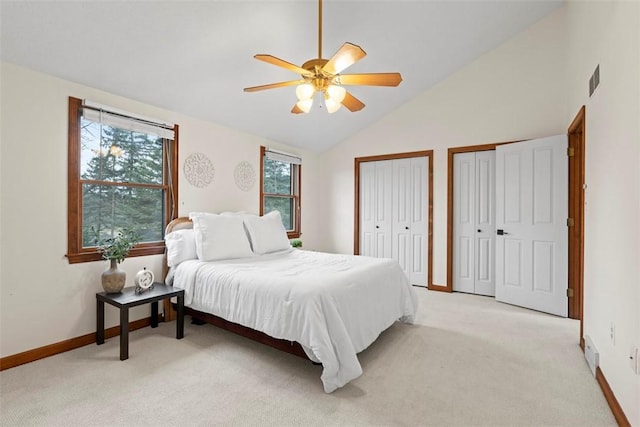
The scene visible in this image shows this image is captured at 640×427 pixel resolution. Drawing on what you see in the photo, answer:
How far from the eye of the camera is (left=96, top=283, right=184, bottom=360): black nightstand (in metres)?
2.42

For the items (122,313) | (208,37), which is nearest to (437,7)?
(208,37)

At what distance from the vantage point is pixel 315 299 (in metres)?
2.10

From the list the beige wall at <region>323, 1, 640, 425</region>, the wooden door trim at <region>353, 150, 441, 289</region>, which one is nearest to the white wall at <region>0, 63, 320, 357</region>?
the wooden door trim at <region>353, 150, 441, 289</region>

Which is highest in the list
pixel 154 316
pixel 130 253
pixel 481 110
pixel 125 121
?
pixel 481 110

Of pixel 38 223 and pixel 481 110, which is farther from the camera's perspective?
pixel 481 110

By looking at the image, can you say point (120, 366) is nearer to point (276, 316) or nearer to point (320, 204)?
point (276, 316)

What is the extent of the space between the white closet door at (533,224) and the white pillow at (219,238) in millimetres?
3187

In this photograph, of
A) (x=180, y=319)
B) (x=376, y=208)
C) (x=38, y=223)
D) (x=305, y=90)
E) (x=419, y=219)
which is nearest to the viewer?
(x=305, y=90)

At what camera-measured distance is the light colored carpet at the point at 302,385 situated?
1765mm

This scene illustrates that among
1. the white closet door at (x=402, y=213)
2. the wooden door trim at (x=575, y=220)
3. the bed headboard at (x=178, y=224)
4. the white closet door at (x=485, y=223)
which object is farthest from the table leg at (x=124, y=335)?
the wooden door trim at (x=575, y=220)

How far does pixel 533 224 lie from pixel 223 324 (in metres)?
3.65

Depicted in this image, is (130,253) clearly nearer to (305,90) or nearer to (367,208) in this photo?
(305,90)

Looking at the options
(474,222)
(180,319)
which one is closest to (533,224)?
(474,222)

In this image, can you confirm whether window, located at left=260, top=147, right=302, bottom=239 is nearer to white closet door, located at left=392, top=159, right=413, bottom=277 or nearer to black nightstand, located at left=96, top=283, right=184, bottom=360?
white closet door, located at left=392, top=159, right=413, bottom=277
